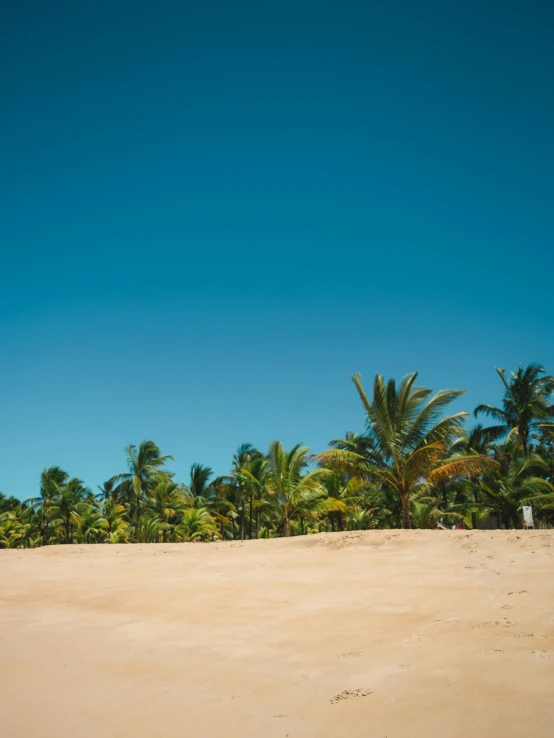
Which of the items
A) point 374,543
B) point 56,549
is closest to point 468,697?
point 374,543

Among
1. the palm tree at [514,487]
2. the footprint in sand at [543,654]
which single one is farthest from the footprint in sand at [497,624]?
the palm tree at [514,487]

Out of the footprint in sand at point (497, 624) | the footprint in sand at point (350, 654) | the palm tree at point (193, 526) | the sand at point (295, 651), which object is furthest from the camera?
the palm tree at point (193, 526)

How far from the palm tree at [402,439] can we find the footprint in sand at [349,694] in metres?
12.6

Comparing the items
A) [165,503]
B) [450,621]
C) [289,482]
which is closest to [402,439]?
[289,482]

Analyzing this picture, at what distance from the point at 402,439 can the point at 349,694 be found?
13094mm

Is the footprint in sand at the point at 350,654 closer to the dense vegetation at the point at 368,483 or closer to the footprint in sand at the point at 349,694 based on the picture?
the footprint in sand at the point at 349,694

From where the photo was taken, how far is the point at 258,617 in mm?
5578

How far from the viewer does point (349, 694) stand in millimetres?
3375

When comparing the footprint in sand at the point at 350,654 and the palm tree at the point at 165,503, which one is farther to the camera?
the palm tree at the point at 165,503

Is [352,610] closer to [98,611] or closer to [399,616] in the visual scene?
[399,616]

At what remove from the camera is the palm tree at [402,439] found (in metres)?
15.8

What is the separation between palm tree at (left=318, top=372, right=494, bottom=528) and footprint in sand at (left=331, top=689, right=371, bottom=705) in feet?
41.3

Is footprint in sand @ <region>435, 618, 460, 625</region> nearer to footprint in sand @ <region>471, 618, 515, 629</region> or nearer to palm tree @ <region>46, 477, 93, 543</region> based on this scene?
footprint in sand @ <region>471, 618, 515, 629</region>

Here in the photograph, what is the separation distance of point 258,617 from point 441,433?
11772 millimetres
